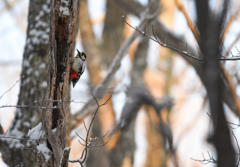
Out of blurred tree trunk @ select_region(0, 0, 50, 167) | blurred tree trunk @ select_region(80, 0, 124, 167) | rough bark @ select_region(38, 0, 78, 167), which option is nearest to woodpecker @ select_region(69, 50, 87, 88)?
blurred tree trunk @ select_region(0, 0, 50, 167)

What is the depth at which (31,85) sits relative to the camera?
4891mm

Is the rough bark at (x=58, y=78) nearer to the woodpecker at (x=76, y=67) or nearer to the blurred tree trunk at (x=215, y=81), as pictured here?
the woodpecker at (x=76, y=67)

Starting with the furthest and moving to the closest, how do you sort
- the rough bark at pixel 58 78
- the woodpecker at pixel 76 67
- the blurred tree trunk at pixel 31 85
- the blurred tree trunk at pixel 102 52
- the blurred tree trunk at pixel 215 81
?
the blurred tree trunk at pixel 102 52
the woodpecker at pixel 76 67
the blurred tree trunk at pixel 31 85
the rough bark at pixel 58 78
the blurred tree trunk at pixel 215 81

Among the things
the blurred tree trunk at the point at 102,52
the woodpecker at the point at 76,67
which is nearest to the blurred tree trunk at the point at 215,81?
the woodpecker at the point at 76,67

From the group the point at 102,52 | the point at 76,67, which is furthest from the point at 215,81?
the point at 102,52

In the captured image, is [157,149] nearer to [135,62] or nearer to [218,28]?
[135,62]

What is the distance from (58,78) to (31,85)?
157 cm

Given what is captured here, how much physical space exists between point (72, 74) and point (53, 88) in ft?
4.66

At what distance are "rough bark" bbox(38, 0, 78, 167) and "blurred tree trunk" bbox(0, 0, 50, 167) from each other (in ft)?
4.10

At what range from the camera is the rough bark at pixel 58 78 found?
3385mm

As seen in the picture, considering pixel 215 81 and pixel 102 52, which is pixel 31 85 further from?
pixel 102 52

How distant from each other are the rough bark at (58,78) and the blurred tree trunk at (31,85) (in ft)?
4.10

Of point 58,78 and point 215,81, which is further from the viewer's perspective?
point 58,78

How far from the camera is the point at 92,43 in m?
11.5
